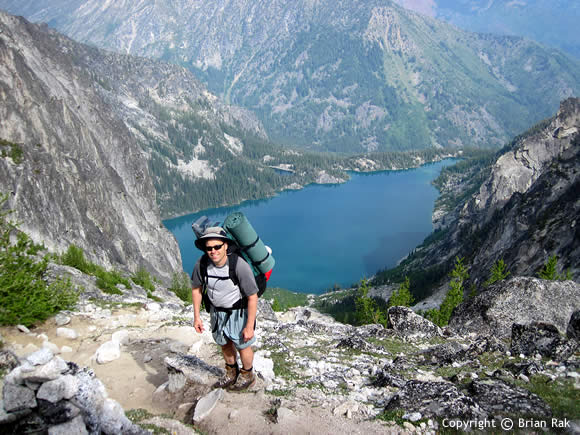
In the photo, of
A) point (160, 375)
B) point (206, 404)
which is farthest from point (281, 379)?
point (160, 375)

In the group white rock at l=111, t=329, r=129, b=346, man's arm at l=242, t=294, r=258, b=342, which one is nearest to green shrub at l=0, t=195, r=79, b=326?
white rock at l=111, t=329, r=129, b=346

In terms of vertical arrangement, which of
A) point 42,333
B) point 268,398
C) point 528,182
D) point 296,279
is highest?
point 528,182

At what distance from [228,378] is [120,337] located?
641 cm

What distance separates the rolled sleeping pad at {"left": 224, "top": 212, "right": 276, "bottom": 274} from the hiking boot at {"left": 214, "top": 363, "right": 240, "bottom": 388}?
3.13m

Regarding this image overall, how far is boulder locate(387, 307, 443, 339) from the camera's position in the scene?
20719 millimetres

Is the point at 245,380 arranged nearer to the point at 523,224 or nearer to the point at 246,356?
the point at 246,356

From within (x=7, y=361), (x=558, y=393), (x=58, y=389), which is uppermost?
(x=558, y=393)

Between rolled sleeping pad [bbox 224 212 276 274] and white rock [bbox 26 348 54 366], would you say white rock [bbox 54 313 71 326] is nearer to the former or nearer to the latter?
white rock [bbox 26 348 54 366]

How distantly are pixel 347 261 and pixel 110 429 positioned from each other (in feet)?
533

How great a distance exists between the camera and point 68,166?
250ft

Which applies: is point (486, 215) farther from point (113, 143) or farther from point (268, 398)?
point (268, 398)

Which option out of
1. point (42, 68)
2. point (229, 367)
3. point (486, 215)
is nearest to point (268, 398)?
point (229, 367)

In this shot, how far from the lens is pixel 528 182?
165500 mm

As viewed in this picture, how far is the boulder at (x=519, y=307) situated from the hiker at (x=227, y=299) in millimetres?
14727
